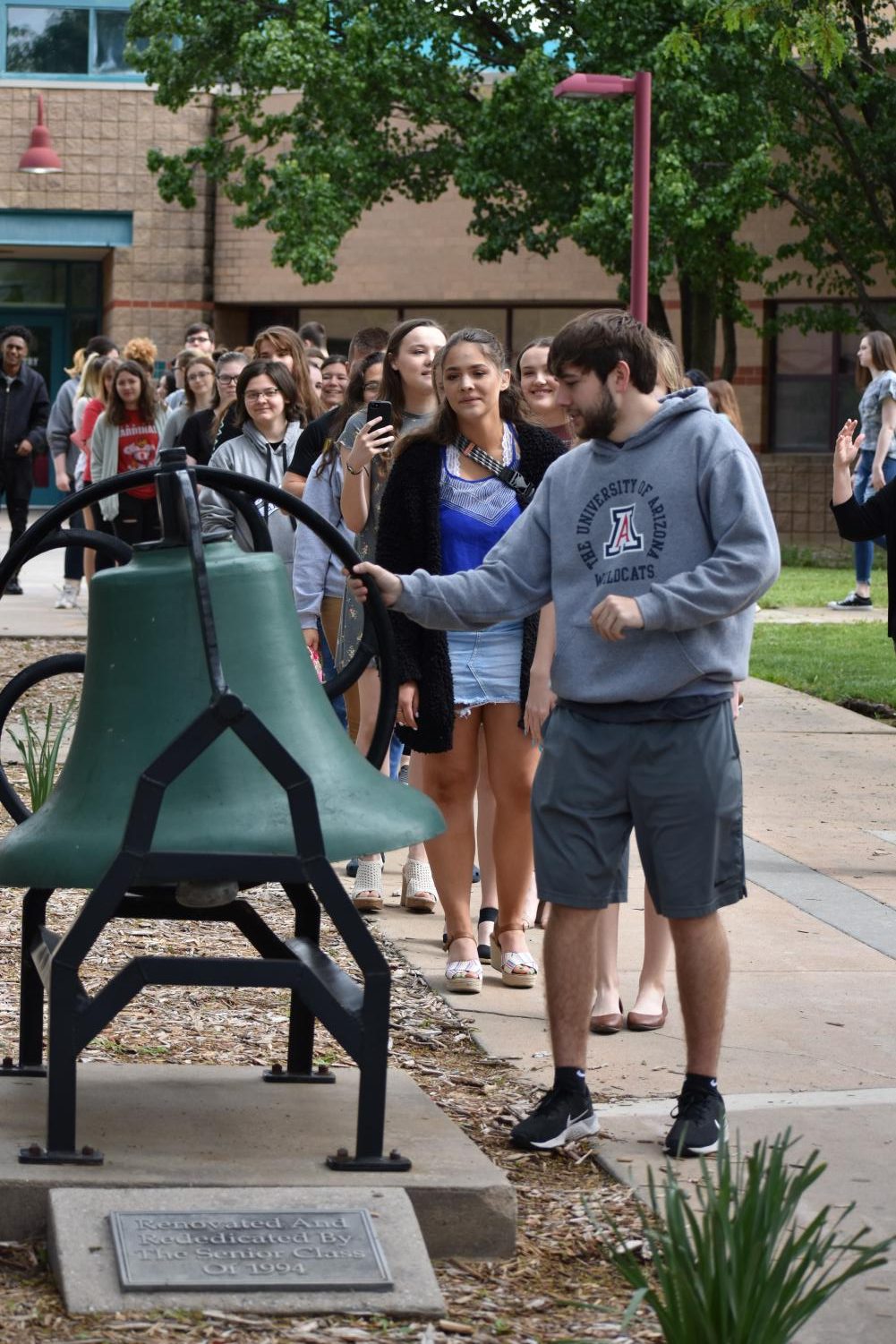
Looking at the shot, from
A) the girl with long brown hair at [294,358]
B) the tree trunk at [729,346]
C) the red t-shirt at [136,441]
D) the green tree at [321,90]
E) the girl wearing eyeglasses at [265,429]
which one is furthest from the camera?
the tree trunk at [729,346]

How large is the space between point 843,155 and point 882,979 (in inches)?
825

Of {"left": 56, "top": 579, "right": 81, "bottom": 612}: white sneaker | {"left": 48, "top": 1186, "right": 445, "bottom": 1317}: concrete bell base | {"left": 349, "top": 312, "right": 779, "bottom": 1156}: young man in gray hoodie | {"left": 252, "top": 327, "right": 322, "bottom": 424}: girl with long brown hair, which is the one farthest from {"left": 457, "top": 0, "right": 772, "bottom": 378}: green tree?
{"left": 48, "top": 1186, "right": 445, "bottom": 1317}: concrete bell base

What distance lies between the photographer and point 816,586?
811 inches

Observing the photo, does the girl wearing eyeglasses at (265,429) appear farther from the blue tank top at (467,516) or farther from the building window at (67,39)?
the building window at (67,39)

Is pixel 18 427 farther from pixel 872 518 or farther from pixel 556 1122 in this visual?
pixel 556 1122

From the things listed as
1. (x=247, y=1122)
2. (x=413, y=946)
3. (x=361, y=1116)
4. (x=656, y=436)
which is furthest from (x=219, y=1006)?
(x=656, y=436)

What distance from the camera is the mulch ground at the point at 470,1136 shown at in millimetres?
3459

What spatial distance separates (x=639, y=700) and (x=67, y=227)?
91.7 ft

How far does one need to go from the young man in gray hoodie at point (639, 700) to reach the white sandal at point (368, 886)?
8.02 ft

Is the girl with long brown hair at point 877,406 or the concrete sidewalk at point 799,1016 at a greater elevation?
the girl with long brown hair at point 877,406

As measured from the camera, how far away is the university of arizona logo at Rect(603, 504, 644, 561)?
14.4ft

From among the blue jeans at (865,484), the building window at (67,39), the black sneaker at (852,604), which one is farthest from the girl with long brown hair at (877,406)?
the building window at (67,39)

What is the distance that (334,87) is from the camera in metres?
23.8

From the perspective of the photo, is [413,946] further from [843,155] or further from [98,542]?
[843,155]
